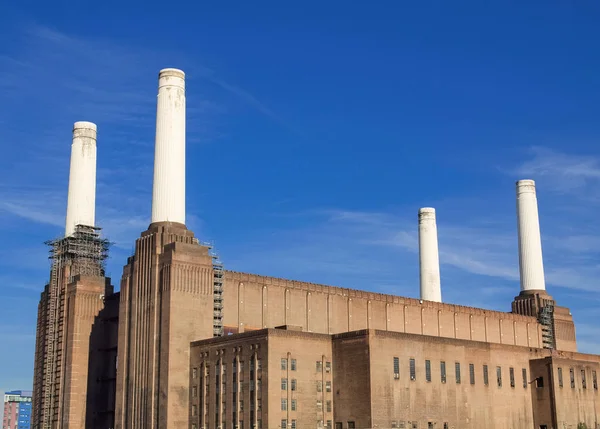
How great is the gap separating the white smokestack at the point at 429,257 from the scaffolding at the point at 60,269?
1833 inches

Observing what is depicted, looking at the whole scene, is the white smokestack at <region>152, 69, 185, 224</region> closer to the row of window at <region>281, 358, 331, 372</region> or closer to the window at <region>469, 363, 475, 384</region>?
the row of window at <region>281, 358, 331, 372</region>

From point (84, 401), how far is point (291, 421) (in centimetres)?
2729

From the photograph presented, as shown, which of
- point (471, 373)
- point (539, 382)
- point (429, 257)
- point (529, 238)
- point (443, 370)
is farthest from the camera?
point (429, 257)

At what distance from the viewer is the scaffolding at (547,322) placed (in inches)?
4862

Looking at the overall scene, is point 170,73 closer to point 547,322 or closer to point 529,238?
point 529,238

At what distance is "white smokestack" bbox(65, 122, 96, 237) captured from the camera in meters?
104

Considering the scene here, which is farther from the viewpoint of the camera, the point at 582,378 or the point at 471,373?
the point at 582,378

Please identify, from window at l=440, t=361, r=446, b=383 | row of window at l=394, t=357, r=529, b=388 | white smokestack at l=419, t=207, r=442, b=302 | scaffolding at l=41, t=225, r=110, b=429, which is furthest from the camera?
white smokestack at l=419, t=207, r=442, b=302

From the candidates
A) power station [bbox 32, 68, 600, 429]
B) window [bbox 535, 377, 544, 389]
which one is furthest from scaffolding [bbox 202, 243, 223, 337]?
window [bbox 535, 377, 544, 389]

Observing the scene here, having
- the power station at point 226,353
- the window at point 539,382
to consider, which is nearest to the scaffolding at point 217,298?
the power station at point 226,353

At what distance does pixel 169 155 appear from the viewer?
90.6 meters

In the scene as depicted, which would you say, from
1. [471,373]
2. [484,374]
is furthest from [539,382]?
[471,373]

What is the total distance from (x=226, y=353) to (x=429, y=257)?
178 ft

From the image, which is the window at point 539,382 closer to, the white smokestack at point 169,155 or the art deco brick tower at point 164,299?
the art deco brick tower at point 164,299
